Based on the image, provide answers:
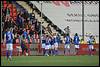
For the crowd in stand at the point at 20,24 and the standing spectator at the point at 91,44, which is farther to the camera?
the crowd in stand at the point at 20,24

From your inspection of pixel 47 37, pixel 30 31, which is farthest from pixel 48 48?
pixel 30 31

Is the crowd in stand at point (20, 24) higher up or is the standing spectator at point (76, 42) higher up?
the crowd in stand at point (20, 24)

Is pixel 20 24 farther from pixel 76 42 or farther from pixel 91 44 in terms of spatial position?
pixel 91 44

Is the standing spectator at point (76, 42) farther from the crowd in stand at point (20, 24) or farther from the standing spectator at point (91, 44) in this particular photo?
the crowd in stand at point (20, 24)

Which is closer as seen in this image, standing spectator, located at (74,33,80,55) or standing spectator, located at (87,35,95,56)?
standing spectator, located at (87,35,95,56)

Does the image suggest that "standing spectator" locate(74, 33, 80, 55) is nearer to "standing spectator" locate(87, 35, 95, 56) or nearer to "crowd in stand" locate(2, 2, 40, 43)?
"standing spectator" locate(87, 35, 95, 56)

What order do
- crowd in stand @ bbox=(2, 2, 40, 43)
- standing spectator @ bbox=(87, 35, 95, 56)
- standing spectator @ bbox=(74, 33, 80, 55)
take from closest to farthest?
standing spectator @ bbox=(87, 35, 95, 56) < standing spectator @ bbox=(74, 33, 80, 55) < crowd in stand @ bbox=(2, 2, 40, 43)

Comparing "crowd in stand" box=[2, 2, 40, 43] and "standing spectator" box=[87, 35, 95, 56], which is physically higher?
"crowd in stand" box=[2, 2, 40, 43]

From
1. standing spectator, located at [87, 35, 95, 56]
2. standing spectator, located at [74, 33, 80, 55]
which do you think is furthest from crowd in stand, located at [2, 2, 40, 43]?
standing spectator, located at [87, 35, 95, 56]


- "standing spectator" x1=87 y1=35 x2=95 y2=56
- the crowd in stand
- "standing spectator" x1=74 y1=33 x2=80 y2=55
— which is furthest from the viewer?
the crowd in stand

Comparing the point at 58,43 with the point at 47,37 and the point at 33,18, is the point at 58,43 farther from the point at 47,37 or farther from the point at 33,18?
the point at 33,18

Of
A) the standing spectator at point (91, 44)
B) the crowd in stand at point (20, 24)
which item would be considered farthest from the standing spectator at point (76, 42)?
the crowd in stand at point (20, 24)

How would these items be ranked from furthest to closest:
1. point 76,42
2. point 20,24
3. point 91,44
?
point 20,24 → point 76,42 → point 91,44

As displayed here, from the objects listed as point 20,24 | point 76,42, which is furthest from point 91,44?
point 20,24
